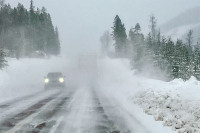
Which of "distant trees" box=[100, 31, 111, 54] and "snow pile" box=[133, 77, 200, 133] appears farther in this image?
"distant trees" box=[100, 31, 111, 54]

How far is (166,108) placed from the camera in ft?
36.0

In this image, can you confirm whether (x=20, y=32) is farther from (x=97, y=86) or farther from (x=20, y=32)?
(x=97, y=86)

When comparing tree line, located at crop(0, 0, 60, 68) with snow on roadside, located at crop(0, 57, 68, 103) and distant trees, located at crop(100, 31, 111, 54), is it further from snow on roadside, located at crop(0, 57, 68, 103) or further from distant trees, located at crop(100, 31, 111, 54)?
distant trees, located at crop(100, 31, 111, 54)

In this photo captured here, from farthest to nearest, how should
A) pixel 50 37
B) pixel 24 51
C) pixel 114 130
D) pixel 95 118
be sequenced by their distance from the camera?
pixel 50 37, pixel 24 51, pixel 95 118, pixel 114 130

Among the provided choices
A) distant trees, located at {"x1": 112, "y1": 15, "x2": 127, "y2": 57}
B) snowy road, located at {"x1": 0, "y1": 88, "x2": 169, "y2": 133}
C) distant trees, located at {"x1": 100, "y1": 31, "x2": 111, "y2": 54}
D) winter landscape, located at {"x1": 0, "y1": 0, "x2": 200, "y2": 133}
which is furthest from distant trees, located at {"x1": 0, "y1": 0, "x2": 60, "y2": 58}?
distant trees, located at {"x1": 100, "y1": 31, "x2": 111, "y2": 54}

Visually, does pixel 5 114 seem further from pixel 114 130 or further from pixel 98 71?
pixel 98 71

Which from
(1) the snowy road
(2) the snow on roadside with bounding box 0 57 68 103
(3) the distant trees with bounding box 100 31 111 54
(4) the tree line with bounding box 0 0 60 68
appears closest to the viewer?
(1) the snowy road

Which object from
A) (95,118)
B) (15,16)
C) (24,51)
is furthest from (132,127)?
(15,16)

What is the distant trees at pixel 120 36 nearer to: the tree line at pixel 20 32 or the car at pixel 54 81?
the tree line at pixel 20 32

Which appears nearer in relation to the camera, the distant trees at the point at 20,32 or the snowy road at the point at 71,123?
the snowy road at the point at 71,123

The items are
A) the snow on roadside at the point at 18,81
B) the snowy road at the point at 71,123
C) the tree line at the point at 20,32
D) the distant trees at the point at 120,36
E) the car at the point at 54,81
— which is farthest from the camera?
the distant trees at the point at 120,36

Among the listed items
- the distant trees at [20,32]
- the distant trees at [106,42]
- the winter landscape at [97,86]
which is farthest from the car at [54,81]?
the distant trees at [106,42]

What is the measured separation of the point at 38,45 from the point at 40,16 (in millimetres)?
11317

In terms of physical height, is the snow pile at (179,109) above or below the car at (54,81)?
above
